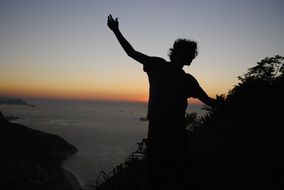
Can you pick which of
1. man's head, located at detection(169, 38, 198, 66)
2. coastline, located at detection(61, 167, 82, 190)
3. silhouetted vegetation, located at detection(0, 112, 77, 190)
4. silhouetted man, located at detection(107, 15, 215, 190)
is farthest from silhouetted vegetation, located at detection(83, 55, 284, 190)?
coastline, located at detection(61, 167, 82, 190)

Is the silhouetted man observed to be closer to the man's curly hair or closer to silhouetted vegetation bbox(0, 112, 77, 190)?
the man's curly hair

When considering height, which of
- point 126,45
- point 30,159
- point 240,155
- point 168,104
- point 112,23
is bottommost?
point 30,159

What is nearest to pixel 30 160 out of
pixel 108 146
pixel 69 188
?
pixel 69 188

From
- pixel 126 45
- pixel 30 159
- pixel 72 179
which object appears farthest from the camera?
pixel 30 159

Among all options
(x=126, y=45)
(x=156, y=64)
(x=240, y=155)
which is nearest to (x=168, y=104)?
(x=156, y=64)

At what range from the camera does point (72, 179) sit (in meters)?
67.6

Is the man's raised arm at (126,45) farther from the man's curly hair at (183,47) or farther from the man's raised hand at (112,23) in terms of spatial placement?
the man's curly hair at (183,47)

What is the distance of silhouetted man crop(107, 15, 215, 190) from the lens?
283 cm

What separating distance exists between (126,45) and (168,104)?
2.66 feet

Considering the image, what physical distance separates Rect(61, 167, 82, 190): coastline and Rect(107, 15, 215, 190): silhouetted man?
203 feet

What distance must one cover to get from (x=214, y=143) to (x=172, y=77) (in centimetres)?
321

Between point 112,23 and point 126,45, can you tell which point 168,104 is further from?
point 112,23

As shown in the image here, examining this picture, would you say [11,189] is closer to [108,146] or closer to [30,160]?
[30,160]

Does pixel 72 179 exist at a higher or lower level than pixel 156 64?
lower
